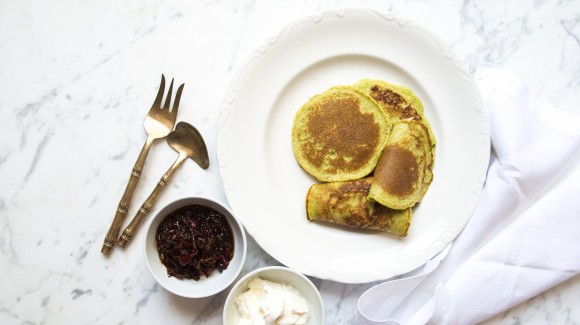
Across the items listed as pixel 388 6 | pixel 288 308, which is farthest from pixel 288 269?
pixel 388 6

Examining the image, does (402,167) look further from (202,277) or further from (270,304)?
(202,277)

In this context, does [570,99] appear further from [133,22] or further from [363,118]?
[133,22]

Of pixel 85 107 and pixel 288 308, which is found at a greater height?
pixel 85 107

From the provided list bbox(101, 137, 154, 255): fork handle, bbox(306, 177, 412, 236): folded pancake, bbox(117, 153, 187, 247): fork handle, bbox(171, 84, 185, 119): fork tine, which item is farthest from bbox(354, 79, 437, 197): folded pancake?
bbox(101, 137, 154, 255): fork handle

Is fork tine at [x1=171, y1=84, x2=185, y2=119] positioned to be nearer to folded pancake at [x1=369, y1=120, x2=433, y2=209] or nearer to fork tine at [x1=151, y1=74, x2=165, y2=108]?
fork tine at [x1=151, y1=74, x2=165, y2=108]

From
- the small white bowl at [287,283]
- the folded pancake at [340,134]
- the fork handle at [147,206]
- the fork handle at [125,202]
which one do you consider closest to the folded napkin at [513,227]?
the small white bowl at [287,283]

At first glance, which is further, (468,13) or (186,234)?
(468,13)

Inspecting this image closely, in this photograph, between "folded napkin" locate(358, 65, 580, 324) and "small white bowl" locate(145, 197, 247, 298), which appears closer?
"small white bowl" locate(145, 197, 247, 298)
